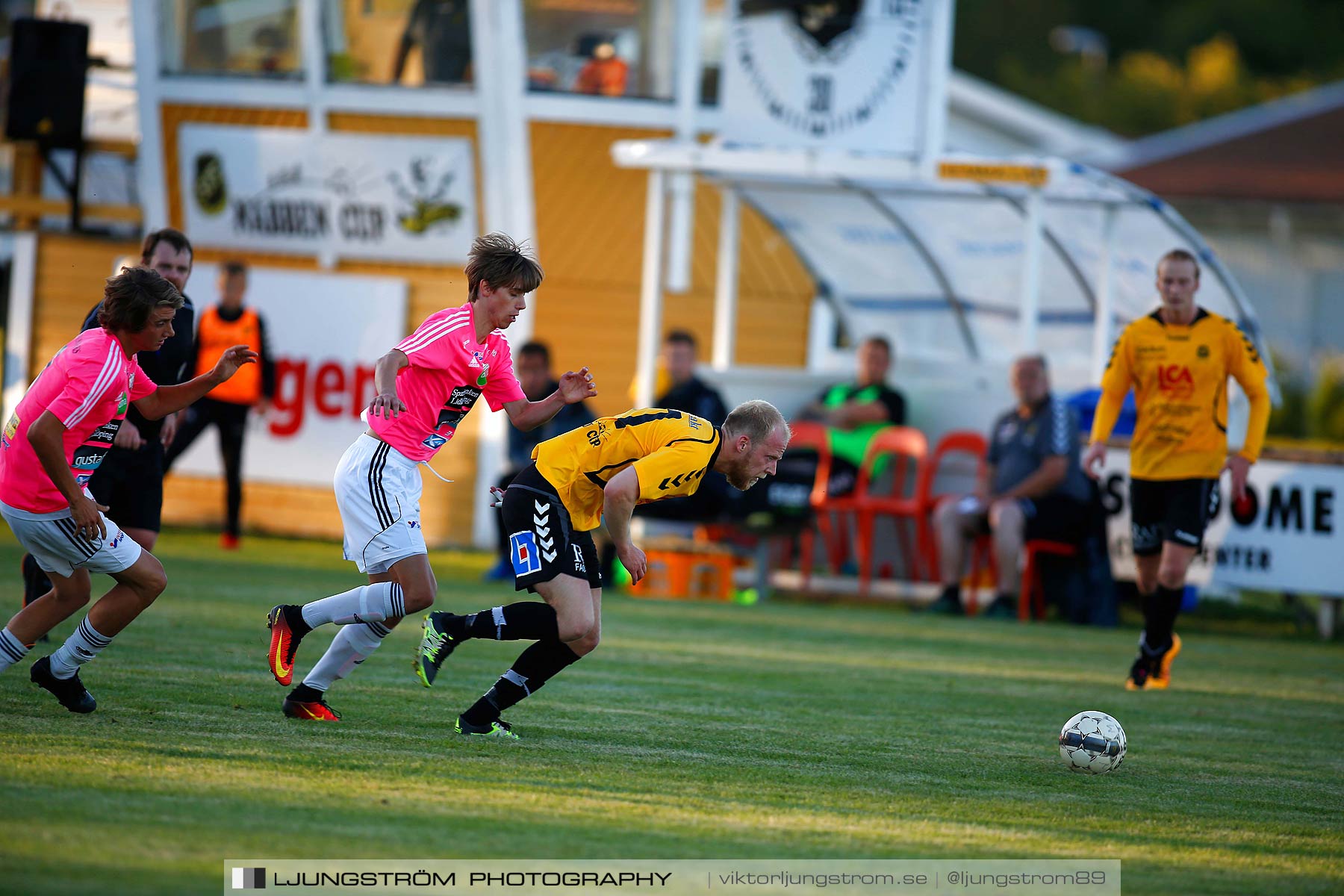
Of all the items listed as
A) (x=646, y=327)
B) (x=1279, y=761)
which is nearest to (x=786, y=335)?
(x=646, y=327)

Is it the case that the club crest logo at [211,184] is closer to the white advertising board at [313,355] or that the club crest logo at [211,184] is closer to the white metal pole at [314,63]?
the white advertising board at [313,355]

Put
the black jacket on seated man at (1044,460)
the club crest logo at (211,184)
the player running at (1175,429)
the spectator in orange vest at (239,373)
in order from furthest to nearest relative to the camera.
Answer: the club crest logo at (211,184)
the spectator in orange vest at (239,373)
the black jacket on seated man at (1044,460)
the player running at (1175,429)

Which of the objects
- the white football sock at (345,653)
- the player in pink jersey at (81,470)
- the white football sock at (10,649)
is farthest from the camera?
the white football sock at (345,653)

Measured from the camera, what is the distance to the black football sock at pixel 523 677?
6.08 meters

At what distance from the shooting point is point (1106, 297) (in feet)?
44.1

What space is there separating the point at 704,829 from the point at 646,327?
29.6 feet

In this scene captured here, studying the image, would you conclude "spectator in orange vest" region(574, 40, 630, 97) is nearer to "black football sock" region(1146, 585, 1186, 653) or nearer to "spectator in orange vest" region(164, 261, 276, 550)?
"spectator in orange vest" region(164, 261, 276, 550)

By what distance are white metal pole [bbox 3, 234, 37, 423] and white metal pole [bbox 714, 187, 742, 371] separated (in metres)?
6.96

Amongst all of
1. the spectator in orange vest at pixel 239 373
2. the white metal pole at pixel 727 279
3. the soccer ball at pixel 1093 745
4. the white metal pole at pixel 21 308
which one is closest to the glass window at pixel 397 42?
the white metal pole at pixel 727 279

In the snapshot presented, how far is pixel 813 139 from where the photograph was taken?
1348cm

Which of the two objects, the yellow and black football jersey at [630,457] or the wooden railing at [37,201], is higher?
the wooden railing at [37,201]

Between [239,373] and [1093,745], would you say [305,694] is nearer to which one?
[1093,745]

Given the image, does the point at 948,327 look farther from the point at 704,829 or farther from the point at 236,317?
the point at 704,829

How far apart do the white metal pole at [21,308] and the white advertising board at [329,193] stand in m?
1.77
